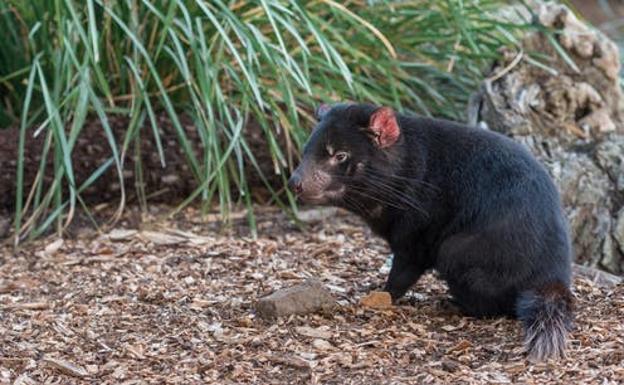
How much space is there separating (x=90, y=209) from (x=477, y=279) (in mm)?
2145

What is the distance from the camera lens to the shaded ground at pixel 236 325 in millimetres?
3463

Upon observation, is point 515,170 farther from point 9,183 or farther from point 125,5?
point 9,183

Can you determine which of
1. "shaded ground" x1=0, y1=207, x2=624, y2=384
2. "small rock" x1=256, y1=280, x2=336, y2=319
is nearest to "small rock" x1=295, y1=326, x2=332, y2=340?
"shaded ground" x1=0, y1=207, x2=624, y2=384

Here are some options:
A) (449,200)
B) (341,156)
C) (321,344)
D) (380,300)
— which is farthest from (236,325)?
(449,200)

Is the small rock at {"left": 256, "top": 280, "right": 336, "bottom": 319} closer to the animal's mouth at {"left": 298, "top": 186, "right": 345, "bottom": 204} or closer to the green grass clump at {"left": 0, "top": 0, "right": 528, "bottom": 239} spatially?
the animal's mouth at {"left": 298, "top": 186, "right": 345, "bottom": 204}

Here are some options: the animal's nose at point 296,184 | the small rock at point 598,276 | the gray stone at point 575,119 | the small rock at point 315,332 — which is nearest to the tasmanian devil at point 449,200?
the animal's nose at point 296,184

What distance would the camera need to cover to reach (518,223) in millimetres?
3773

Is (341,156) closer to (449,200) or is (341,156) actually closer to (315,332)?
(449,200)

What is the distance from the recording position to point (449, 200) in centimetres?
389

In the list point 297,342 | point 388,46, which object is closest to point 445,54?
point 388,46

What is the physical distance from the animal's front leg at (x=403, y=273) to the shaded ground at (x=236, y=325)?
0.24ft

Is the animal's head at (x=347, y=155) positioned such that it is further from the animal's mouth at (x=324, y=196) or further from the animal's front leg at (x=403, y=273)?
the animal's front leg at (x=403, y=273)

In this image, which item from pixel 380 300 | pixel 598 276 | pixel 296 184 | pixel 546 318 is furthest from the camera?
pixel 598 276

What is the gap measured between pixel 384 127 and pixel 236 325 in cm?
78
